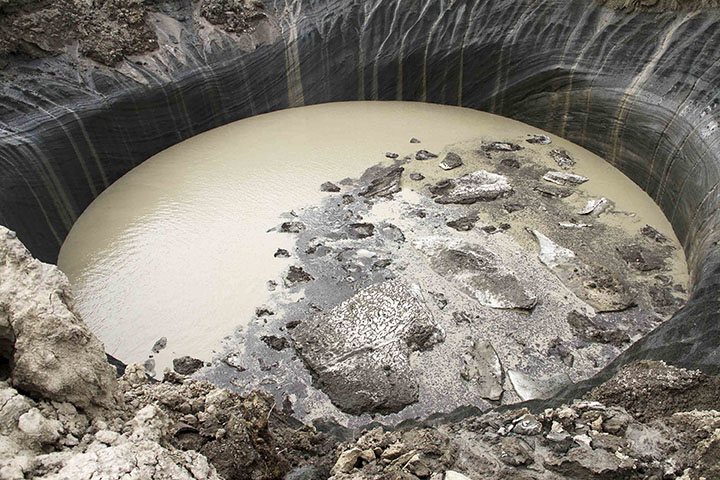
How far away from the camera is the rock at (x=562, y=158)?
5.03 meters

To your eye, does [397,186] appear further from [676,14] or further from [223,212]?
[676,14]

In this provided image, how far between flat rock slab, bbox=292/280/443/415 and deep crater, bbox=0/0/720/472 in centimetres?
89

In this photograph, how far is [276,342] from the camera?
3363 mm

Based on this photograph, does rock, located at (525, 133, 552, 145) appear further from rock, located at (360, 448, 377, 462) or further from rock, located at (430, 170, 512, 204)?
rock, located at (360, 448, 377, 462)

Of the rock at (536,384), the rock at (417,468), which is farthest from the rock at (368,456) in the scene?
the rock at (536,384)

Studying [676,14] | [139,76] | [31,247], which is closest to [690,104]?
[676,14]

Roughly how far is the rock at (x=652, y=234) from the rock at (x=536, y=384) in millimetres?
1616

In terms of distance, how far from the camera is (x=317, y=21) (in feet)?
19.8

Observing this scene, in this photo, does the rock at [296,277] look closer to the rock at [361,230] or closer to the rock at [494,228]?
the rock at [361,230]

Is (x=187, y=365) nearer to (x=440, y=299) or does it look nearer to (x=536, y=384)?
(x=440, y=299)

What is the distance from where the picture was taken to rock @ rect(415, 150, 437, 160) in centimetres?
510

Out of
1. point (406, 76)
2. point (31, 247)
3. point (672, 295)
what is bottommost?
point (672, 295)

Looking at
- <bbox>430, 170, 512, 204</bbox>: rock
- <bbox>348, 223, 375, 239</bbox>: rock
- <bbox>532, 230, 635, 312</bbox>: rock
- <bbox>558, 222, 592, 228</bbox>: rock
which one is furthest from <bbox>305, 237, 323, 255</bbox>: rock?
<bbox>558, 222, 592, 228</bbox>: rock

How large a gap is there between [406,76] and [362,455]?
4894 millimetres
